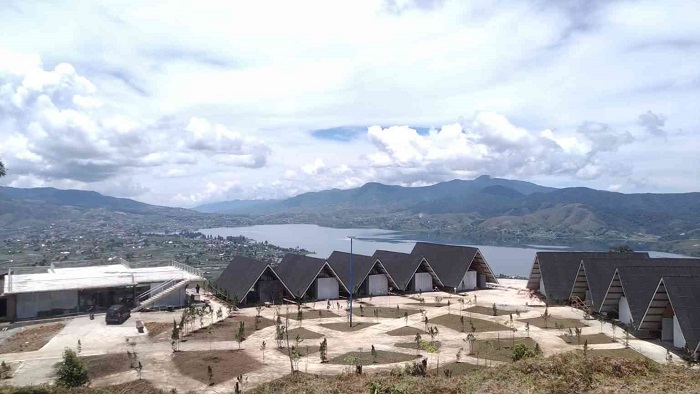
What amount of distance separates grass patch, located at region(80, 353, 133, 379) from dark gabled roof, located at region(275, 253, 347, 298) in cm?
1526

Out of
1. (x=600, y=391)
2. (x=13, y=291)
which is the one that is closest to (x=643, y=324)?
(x=600, y=391)

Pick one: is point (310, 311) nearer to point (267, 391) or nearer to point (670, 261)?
point (267, 391)

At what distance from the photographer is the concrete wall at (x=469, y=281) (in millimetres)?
42062

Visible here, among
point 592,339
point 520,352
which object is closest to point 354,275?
point 592,339

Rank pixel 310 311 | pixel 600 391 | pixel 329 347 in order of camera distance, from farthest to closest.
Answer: pixel 310 311 → pixel 329 347 → pixel 600 391

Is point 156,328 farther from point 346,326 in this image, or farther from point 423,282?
point 423,282

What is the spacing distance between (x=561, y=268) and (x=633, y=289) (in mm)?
10296

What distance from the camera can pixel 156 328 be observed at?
1102 inches

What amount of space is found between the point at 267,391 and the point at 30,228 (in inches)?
8130

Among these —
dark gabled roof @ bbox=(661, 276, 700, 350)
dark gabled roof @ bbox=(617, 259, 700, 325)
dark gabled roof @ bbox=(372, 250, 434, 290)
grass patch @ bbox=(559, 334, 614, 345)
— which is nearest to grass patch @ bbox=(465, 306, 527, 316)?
grass patch @ bbox=(559, 334, 614, 345)

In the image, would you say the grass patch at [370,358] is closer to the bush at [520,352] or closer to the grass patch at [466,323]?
the bush at [520,352]

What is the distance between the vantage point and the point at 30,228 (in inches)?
7402

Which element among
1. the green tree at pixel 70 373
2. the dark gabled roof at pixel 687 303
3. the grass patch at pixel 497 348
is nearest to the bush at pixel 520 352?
the grass patch at pixel 497 348

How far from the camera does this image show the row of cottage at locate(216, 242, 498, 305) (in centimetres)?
3616
